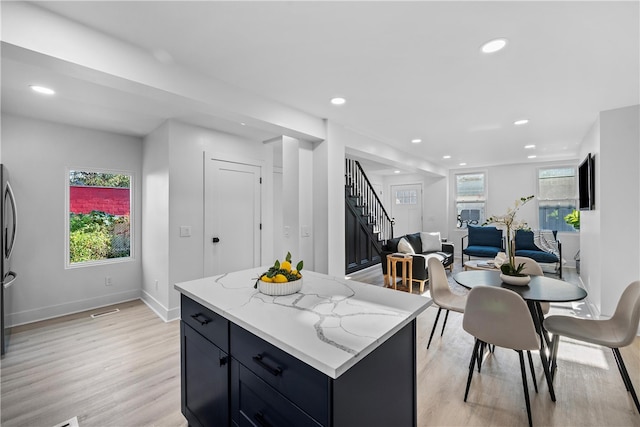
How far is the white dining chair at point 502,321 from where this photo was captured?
5.97 ft

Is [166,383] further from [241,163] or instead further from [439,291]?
[241,163]

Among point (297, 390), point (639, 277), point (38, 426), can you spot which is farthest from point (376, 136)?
point (38, 426)

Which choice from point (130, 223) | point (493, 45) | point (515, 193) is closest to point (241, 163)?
point (130, 223)

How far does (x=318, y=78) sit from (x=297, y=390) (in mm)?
2308

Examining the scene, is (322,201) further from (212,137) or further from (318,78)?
(212,137)

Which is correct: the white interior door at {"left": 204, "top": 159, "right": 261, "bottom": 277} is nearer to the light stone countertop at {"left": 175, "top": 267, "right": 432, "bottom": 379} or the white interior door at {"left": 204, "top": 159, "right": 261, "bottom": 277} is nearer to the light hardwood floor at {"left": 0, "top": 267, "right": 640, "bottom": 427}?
the light hardwood floor at {"left": 0, "top": 267, "right": 640, "bottom": 427}

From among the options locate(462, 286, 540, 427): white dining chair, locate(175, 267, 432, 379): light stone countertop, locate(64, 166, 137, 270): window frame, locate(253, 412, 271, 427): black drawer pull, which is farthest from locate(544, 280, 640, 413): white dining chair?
locate(64, 166, 137, 270): window frame

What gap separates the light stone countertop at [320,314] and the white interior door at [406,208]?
287 inches

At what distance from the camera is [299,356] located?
978 millimetres

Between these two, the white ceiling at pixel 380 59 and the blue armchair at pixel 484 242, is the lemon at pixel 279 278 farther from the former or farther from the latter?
the blue armchair at pixel 484 242

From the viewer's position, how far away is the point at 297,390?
102 cm

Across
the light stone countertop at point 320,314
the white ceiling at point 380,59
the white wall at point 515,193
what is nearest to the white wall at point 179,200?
the white ceiling at point 380,59

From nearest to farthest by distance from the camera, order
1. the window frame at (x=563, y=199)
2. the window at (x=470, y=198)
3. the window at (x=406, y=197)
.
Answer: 1. the window frame at (x=563, y=199)
2. the window at (x=470, y=198)
3. the window at (x=406, y=197)

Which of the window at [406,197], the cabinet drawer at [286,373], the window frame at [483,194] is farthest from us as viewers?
the window at [406,197]
